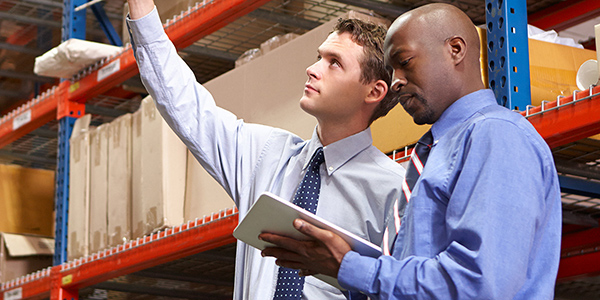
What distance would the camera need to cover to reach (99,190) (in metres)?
2.64

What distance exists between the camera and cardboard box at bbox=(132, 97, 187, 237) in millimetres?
2307

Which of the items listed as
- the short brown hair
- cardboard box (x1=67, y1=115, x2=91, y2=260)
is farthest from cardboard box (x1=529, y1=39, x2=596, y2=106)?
cardboard box (x1=67, y1=115, x2=91, y2=260)

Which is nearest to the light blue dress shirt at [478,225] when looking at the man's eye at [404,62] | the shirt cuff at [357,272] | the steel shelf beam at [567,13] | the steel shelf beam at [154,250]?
the shirt cuff at [357,272]

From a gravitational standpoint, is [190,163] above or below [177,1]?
below

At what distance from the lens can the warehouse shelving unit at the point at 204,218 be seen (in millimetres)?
1452

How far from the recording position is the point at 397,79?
3.10ft

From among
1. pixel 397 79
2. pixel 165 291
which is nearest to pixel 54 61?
pixel 165 291

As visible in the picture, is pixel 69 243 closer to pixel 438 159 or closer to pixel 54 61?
pixel 54 61

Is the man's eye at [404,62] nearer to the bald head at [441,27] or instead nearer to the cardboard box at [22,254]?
the bald head at [441,27]

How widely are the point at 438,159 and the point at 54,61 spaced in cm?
228

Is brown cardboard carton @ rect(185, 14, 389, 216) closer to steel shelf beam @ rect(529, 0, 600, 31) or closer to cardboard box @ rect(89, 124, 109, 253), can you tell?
cardboard box @ rect(89, 124, 109, 253)

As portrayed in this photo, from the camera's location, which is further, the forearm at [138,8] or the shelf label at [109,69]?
the shelf label at [109,69]

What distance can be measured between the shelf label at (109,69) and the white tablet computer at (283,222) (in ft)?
6.23

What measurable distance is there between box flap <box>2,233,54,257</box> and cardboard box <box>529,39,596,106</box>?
2251 millimetres
